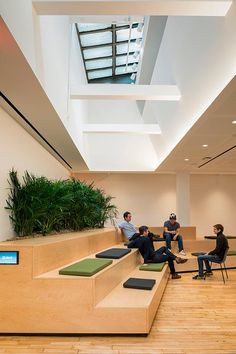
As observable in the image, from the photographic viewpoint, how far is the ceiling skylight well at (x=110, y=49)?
25.8 feet

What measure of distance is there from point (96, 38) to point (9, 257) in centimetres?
667

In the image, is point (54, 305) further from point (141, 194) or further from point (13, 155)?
point (141, 194)

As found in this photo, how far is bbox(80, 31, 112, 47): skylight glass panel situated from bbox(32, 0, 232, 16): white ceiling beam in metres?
5.21

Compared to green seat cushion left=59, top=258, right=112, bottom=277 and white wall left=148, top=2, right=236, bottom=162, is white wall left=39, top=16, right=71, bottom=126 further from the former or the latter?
green seat cushion left=59, top=258, right=112, bottom=277

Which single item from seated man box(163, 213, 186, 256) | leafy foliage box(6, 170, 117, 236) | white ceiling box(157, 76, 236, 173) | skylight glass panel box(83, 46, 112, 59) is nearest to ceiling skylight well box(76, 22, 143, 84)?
skylight glass panel box(83, 46, 112, 59)

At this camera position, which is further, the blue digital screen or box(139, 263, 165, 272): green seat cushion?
box(139, 263, 165, 272): green seat cushion

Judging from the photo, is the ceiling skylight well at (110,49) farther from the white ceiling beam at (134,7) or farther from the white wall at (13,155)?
the white ceiling beam at (134,7)

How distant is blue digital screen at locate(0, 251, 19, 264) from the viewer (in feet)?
11.3

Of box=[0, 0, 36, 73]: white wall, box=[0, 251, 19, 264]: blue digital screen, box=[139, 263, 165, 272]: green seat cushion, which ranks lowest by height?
box=[139, 263, 165, 272]: green seat cushion

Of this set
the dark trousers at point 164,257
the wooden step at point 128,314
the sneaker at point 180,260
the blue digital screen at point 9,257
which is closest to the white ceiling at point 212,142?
the dark trousers at point 164,257

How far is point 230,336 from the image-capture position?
3.50 meters

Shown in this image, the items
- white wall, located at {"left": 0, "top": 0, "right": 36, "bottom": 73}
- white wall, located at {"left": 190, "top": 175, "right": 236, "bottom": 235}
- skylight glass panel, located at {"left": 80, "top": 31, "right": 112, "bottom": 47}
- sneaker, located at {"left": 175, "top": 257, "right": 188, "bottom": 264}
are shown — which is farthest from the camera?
white wall, located at {"left": 190, "top": 175, "right": 236, "bottom": 235}

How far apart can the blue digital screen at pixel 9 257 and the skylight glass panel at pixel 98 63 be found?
7.45 metres

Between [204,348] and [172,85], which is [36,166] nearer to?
[172,85]
